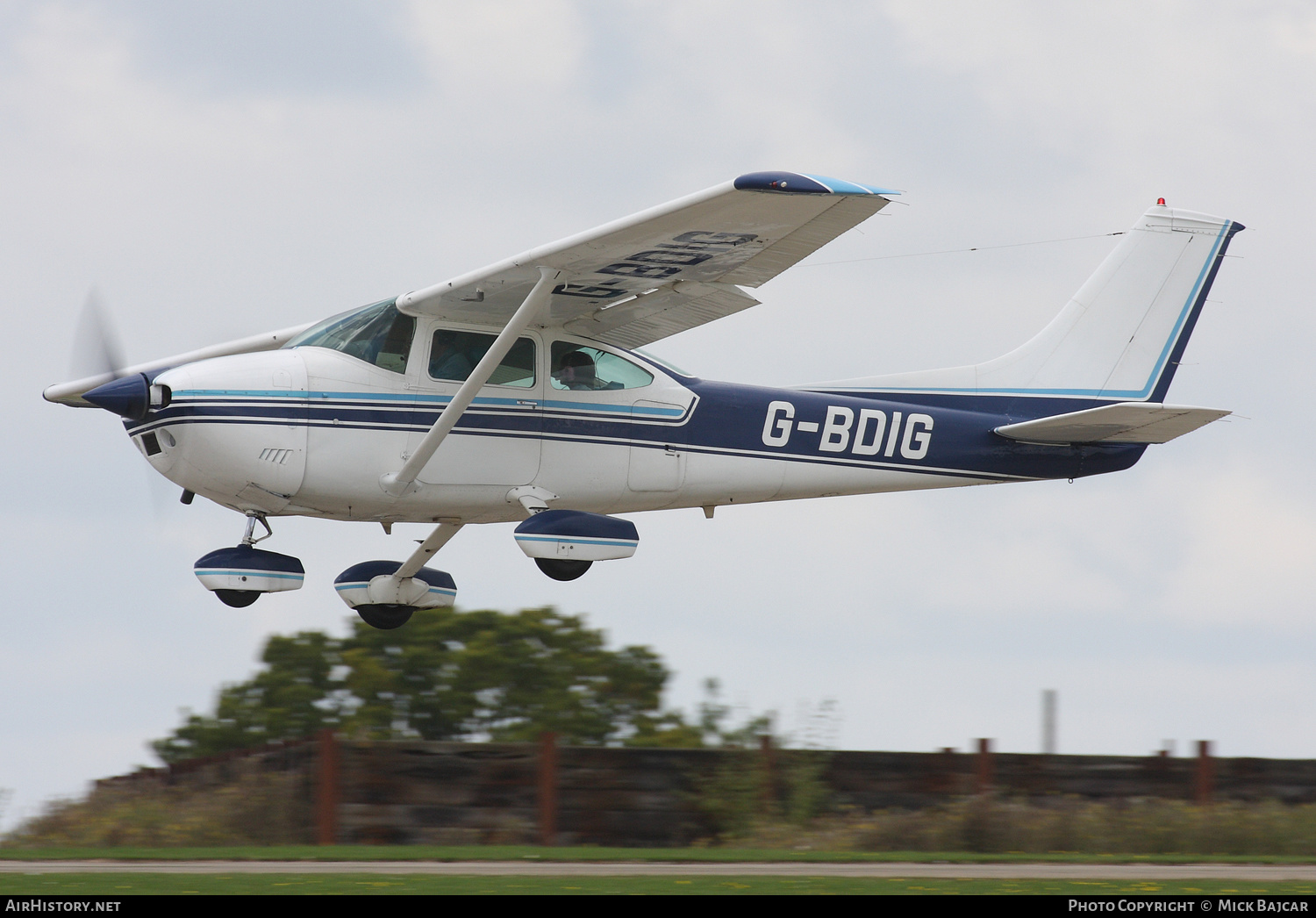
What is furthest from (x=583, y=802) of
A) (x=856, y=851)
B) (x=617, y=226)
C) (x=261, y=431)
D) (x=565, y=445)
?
(x=617, y=226)

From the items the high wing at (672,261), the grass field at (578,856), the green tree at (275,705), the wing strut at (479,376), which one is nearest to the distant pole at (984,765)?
the grass field at (578,856)

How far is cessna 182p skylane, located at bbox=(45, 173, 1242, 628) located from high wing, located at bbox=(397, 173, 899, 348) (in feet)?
0.07

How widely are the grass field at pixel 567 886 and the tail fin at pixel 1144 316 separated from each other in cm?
549

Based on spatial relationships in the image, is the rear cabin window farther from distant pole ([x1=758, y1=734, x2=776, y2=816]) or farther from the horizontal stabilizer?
distant pole ([x1=758, y1=734, x2=776, y2=816])

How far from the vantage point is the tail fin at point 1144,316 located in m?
15.0

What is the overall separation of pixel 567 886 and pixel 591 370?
160 inches

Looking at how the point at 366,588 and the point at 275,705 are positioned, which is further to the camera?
the point at 275,705

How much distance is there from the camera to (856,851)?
14109 mm

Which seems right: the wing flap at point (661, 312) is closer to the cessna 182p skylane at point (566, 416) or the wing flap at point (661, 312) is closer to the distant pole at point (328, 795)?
the cessna 182p skylane at point (566, 416)

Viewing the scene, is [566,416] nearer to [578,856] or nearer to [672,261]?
[672,261]

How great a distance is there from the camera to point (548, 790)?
14906mm

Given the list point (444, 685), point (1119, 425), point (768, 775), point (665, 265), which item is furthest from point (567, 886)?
point (444, 685)
